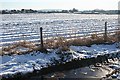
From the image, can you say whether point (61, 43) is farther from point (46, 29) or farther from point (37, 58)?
point (46, 29)

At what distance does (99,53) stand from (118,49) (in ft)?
6.57

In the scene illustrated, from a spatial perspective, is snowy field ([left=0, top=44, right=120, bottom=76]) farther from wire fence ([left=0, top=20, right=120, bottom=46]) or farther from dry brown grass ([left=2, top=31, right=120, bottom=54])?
wire fence ([left=0, top=20, right=120, bottom=46])

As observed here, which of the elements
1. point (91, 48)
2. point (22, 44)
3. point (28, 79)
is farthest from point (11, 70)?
point (91, 48)

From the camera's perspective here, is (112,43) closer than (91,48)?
No

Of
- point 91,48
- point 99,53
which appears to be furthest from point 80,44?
point 99,53

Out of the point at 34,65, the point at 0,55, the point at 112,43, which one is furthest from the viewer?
the point at 112,43

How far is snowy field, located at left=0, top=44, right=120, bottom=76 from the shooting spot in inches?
446

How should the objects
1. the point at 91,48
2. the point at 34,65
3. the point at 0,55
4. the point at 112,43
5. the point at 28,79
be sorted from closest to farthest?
the point at 28,79 < the point at 34,65 < the point at 0,55 < the point at 91,48 < the point at 112,43

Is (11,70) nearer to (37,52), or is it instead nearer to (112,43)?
(37,52)

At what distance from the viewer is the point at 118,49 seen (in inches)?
634

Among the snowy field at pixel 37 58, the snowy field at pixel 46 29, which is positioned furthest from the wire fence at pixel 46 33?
the snowy field at pixel 37 58

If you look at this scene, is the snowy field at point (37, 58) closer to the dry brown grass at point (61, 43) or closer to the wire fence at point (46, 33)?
the dry brown grass at point (61, 43)

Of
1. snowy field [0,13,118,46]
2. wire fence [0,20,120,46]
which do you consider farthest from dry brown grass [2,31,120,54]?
snowy field [0,13,118,46]

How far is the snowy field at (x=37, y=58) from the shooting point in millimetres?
11328
